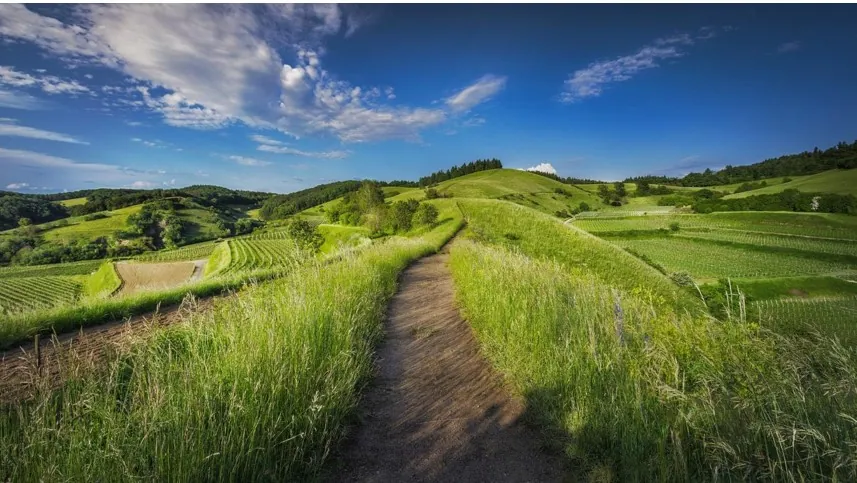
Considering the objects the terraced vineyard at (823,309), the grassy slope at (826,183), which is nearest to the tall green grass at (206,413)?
the terraced vineyard at (823,309)

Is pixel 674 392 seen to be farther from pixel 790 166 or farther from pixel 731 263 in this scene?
pixel 790 166

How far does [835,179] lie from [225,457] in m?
85.4

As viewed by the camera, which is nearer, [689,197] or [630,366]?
[630,366]

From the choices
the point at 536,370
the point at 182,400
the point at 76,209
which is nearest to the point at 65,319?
the point at 182,400

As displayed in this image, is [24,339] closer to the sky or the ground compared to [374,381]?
closer to the sky

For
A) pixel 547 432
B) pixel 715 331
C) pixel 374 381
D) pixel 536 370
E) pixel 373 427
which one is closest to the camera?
pixel 547 432

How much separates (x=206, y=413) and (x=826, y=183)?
85.5 metres

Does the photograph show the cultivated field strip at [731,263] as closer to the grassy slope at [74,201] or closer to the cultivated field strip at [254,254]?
the cultivated field strip at [254,254]

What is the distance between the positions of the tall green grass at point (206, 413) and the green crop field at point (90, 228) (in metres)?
126

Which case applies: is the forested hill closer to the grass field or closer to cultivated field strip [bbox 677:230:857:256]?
cultivated field strip [bbox 677:230:857:256]

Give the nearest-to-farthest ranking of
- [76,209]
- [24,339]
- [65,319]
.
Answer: [24,339] < [65,319] < [76,209]

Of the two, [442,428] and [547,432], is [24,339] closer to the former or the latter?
[442,428]

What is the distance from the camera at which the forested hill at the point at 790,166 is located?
56.7m

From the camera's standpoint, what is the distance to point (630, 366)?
13.1 ft
